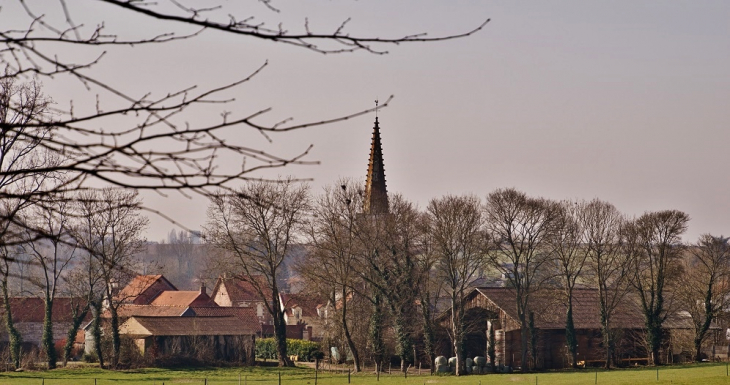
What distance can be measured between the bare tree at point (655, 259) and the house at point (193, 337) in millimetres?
24583

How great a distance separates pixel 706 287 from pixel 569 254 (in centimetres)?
953

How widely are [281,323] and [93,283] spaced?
38.7 ft

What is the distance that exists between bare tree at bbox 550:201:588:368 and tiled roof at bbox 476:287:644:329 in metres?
0.74

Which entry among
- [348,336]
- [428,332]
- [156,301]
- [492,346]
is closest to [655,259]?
[492,346]

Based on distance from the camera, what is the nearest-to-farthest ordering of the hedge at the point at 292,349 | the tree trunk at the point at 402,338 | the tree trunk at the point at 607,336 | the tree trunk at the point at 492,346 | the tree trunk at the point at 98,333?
the tree trunk at the point at 98,333 → the tree trunk at the point at 402,338 → the tree trunk at the point at 492,346 → the tree trunk at the point at 607,336 → the hedge at the point at 292,349

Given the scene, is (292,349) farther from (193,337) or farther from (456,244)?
(456,244)

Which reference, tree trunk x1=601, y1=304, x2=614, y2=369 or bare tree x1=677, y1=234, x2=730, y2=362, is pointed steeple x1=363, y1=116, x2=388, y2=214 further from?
bare tree x1=677, y1=234, x2=730, y2=362

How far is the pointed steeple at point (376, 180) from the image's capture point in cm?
6525

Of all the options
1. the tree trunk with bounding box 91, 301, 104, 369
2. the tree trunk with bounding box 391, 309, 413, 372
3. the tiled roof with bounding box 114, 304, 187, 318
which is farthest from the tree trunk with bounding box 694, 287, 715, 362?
the tree trunk with bounding box 91, 301, 104, 369

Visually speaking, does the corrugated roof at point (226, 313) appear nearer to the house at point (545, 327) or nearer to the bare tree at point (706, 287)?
the house at point (545, 327)

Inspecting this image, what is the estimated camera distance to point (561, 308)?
5766cm

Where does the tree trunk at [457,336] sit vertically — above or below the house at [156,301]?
below

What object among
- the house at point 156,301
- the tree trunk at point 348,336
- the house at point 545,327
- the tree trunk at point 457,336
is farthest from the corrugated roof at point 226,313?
the tree trunk at point 457,336

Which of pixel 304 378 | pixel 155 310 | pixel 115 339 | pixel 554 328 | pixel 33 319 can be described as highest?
pixel 155 310
